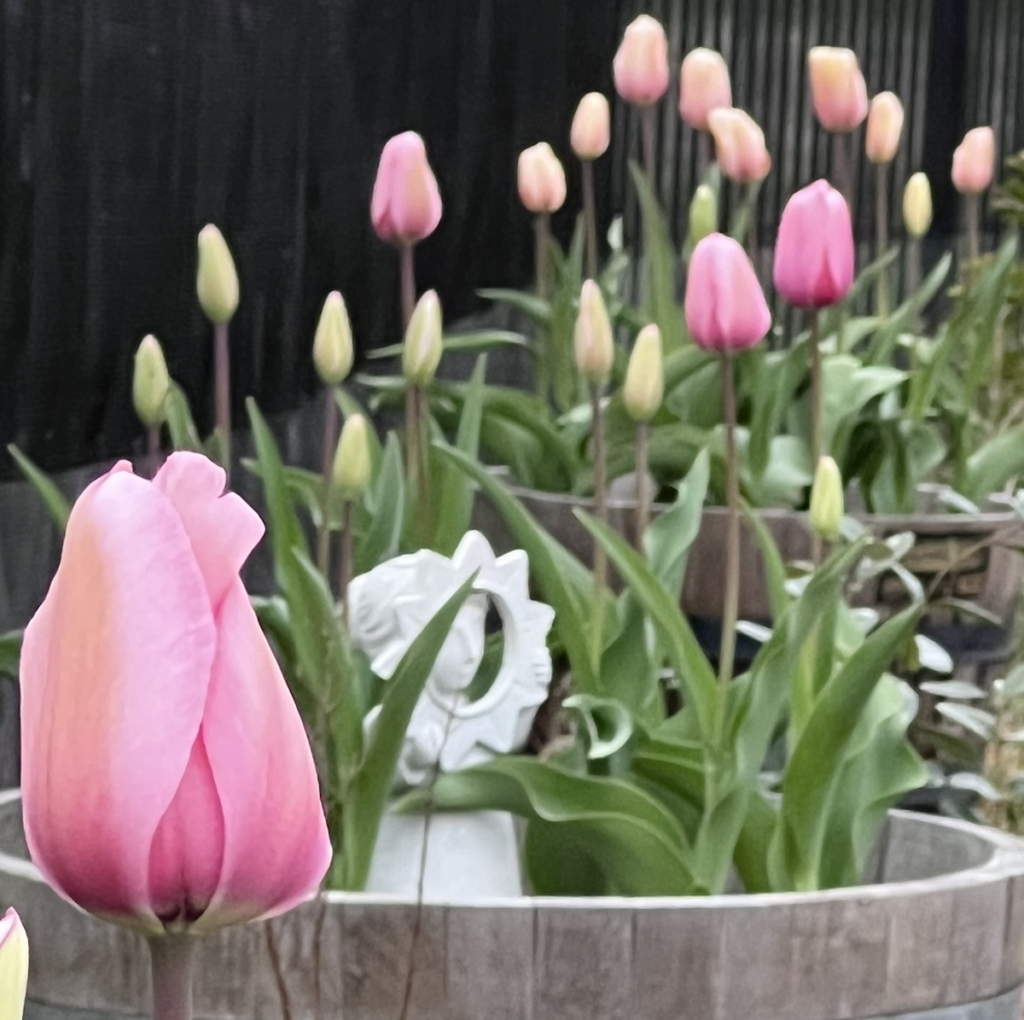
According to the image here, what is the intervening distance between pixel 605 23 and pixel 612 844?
2.17m

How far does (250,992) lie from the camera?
2.87 feet

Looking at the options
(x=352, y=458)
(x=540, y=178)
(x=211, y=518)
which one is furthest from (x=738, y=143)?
(x=211, y=518)

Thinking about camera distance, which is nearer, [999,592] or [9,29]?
[9,29]

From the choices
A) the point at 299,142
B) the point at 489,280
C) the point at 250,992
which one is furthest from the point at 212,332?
the point at 489,280

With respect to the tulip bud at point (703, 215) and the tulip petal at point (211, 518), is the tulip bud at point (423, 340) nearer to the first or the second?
the tulip petal at point (211, 518)

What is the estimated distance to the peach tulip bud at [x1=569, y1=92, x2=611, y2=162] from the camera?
1.66 m

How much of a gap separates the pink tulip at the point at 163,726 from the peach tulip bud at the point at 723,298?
0.73 m

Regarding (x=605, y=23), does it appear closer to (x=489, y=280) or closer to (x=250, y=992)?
(x=489, y=280)

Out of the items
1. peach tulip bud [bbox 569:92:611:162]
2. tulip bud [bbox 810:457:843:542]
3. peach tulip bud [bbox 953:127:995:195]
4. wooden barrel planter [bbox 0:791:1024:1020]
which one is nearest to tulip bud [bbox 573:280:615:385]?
tulip bud [bbox 810:457:843:542]

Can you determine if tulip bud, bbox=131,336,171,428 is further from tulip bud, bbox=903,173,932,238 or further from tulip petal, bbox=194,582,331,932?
tulip bud, bbox=903,173,932,238

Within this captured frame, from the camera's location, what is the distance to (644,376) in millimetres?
1041

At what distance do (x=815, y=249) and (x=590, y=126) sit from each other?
0.58 meters

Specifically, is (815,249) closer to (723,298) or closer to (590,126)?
(723,298)

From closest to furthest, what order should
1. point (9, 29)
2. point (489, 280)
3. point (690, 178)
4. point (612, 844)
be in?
point (612, 844), point (9, 29), point (489, 280), point (690, 178)
